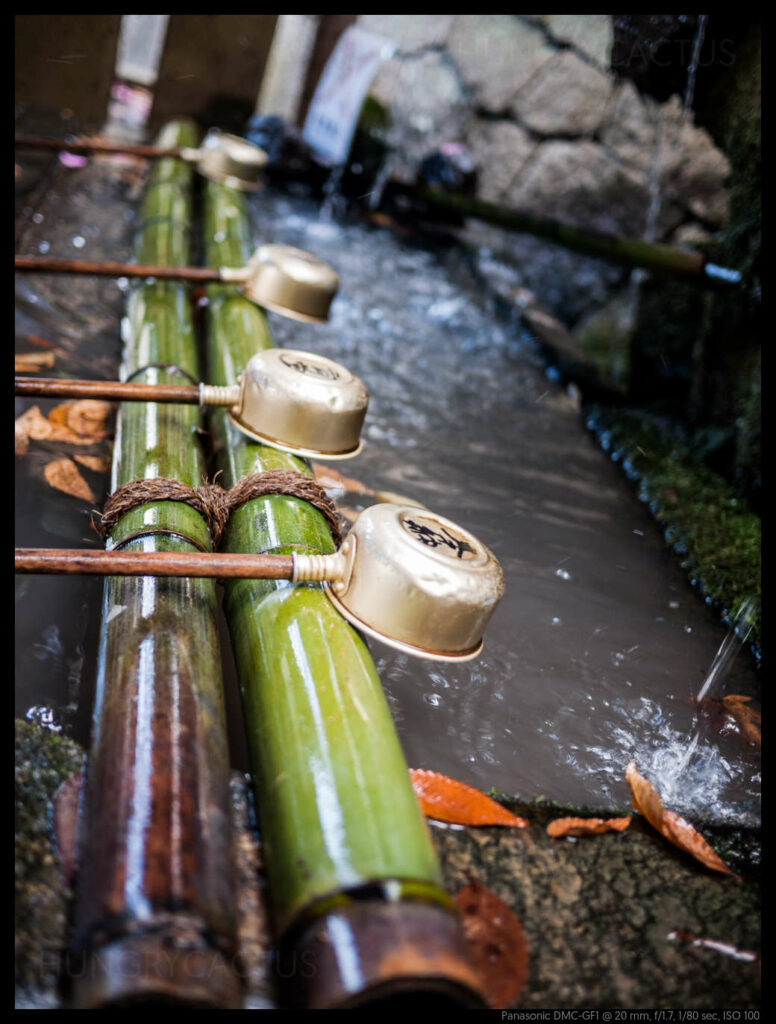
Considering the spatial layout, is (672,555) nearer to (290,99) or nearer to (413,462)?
(413,462)

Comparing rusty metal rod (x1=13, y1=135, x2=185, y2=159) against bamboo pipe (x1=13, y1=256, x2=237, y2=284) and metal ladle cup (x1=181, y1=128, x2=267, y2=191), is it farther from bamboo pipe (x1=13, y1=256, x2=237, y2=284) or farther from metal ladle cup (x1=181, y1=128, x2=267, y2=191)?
bamboo pipe (x1=13, y1=256, x2=237, y2=284)

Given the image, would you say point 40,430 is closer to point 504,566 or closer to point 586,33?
point 504,566

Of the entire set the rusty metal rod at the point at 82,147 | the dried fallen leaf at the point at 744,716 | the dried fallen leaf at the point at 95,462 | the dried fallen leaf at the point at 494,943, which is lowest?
the dried fallen leaf at the point at 744,716

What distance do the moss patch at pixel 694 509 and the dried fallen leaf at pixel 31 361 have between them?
3.12 meters

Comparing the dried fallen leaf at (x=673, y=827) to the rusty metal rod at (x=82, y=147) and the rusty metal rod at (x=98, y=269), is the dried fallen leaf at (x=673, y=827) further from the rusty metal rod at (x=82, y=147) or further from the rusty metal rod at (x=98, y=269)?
the rusty metal rod at (x=82, y=147)

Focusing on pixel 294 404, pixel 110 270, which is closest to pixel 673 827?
pixel 294 404

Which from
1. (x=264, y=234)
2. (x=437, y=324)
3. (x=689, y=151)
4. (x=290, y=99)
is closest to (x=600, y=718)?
(x=437, y=324)

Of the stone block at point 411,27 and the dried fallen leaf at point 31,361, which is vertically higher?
the stone block at point 411,27

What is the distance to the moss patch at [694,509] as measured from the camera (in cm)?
352

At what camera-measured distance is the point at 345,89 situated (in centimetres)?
730

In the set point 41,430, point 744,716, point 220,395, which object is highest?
point 220,395

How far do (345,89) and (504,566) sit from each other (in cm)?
576

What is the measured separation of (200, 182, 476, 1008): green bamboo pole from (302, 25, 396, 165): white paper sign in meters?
5.97

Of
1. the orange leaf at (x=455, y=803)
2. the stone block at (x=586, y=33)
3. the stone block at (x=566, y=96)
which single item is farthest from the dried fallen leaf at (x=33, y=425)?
the stone block at (x=586, y=33)
